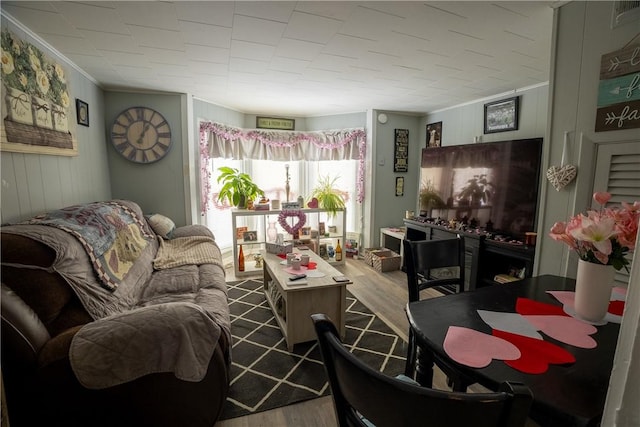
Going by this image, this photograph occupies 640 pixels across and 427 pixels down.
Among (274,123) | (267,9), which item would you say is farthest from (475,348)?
(274,123)

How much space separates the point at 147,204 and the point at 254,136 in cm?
170

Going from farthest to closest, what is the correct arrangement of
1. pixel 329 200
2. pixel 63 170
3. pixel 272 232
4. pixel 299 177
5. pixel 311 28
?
pixel 299 177 < pixel 272 232 < pixel 329 200 < pixel 63 170 < pixel 311 28

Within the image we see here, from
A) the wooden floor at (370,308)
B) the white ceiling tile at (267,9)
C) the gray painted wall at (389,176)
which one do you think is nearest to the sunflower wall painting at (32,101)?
the white ceiling tile at (267,9)

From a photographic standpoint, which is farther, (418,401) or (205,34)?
(205,34)

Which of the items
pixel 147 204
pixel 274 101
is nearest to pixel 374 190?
pixel 274 101

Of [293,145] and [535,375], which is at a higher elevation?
[293,145]

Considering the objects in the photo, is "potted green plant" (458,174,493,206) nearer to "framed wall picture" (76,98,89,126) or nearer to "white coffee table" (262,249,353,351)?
"white coffee table" (262,249,353,351)

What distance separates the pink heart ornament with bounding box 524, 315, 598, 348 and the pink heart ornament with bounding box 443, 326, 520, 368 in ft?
0.63

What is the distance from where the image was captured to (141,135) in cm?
332

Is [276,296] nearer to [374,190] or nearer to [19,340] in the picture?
[19,340]

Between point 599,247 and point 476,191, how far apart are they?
93.2 inches

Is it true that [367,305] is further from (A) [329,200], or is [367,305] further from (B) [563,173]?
(B) [563,173]

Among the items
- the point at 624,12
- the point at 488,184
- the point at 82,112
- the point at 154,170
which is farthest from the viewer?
the point at 154,170

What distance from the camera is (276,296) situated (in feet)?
8.55
